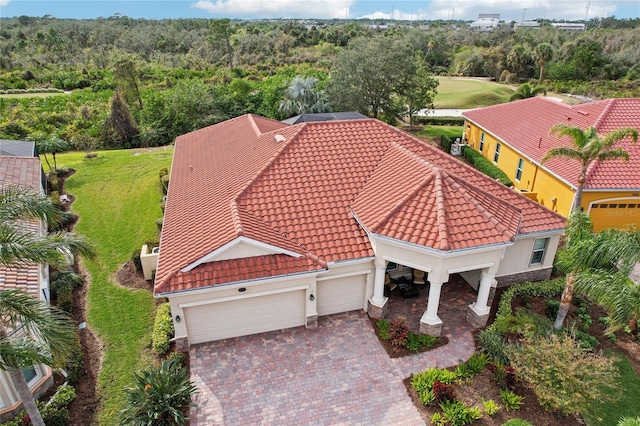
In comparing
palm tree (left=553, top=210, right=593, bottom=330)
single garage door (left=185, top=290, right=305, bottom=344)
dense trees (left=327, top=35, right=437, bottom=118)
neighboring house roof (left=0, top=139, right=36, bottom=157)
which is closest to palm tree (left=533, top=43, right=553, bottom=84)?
dense trees (left=327, top=35, right=437, bottom=118)

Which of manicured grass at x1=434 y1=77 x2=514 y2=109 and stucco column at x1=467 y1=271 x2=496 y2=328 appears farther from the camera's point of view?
manicured grass at x1=434 y1=77 x2=514 y2=109

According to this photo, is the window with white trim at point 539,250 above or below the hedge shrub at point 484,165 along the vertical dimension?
above

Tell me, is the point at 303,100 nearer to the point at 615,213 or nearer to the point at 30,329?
the point at 615,213

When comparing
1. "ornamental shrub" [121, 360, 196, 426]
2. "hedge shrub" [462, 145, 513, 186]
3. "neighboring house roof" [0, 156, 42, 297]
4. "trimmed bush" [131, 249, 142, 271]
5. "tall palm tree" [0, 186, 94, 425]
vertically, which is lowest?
"trimmed bush" [131, 249, 142, 271]

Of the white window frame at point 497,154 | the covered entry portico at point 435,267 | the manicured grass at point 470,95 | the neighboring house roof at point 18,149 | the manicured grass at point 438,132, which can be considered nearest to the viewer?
the covered entry portico at point 435,267

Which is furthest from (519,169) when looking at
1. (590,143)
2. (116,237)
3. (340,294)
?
(116,237)

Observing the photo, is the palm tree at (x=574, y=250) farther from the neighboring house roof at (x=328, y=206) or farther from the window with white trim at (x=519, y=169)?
the window with white trim at (x=519, y=169)

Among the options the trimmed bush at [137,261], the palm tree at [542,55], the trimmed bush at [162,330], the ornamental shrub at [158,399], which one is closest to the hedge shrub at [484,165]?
the trimmed bush at [162,330]

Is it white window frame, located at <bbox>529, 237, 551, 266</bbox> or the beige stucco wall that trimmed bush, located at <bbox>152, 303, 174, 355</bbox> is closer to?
the beige stucco wall
